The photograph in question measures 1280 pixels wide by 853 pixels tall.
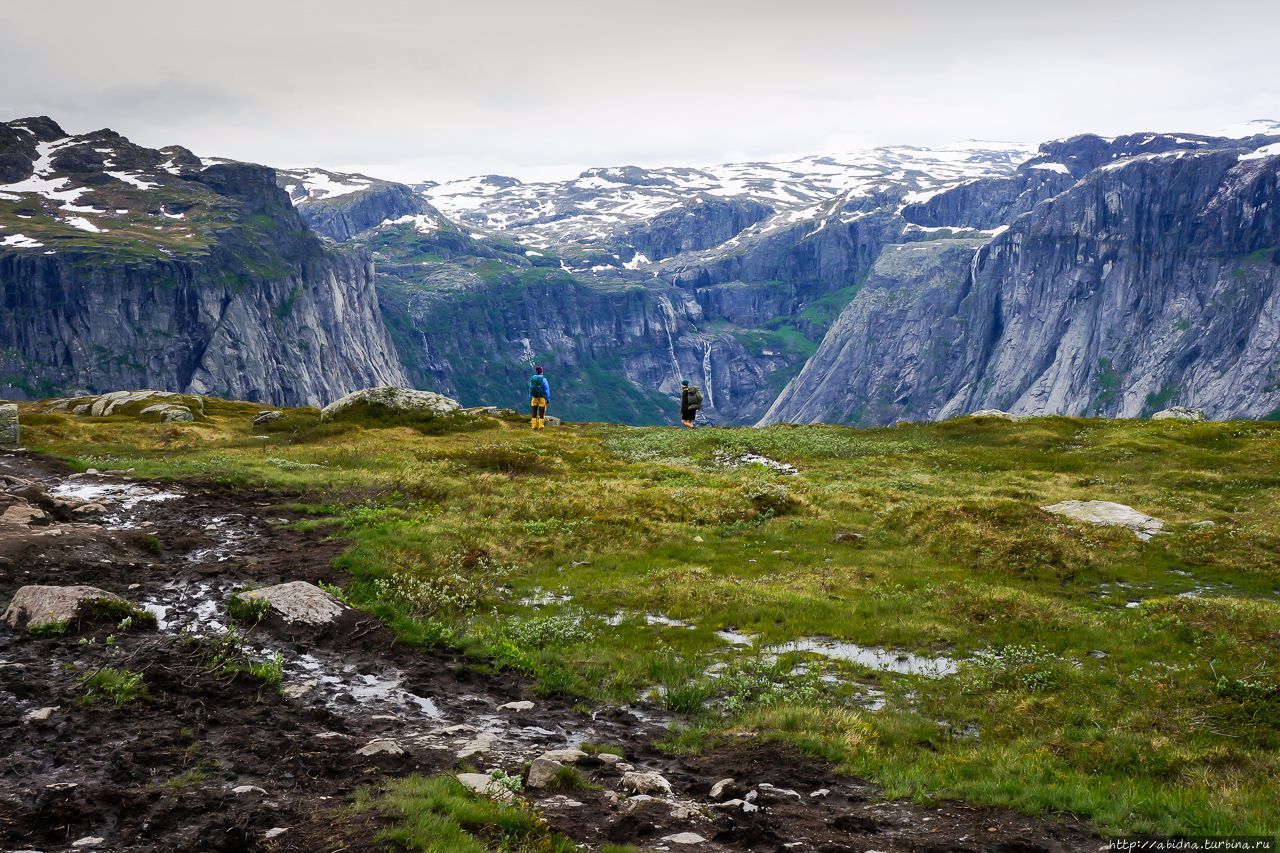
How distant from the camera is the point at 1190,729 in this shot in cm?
1459

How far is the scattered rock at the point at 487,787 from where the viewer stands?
37.3 feet

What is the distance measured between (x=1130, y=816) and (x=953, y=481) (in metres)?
33.8

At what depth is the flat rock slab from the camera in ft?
54.4

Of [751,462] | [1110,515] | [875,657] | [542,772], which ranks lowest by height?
[751,462]

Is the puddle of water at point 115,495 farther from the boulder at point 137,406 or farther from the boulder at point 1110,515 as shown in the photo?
the boulder at point 137,406

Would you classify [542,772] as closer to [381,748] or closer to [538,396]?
[381,748]

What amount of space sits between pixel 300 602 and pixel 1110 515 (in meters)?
31.3

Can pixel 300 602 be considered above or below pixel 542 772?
below

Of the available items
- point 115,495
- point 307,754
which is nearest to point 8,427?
point 115,495

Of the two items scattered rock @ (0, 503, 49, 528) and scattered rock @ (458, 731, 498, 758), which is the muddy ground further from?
scattered rock @ (0, 503, 49, 528)

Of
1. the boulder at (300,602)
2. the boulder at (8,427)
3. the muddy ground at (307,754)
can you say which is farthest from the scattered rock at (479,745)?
the boulder at (8,427)

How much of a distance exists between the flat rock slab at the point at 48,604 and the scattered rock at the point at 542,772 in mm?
11311

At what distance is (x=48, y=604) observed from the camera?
17031 millimetres

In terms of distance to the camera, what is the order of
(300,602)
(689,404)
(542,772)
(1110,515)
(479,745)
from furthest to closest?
(689,404)
(1110,515)
(300,602)
(479,745)
(542,772)
